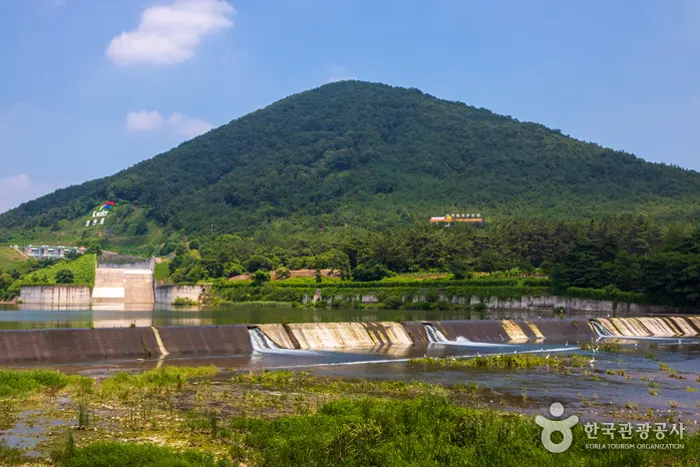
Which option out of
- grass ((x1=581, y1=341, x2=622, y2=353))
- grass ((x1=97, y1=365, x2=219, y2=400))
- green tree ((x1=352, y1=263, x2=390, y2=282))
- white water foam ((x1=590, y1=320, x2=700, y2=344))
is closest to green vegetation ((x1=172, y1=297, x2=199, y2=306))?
green tree ((x1=352, y1=263, x2=390, y2=282))

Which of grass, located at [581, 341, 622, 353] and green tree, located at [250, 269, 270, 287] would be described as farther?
green tree, located at [250, 269, 270, 287]

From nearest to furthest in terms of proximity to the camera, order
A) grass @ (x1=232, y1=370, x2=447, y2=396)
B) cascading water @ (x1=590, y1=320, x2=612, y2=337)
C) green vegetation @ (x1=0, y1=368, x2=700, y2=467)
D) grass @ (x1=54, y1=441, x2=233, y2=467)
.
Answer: grass @ (x1=54, y1=441, x2=233, y2=467) → green vegetation @ (x1=0, y1=368, x2=700, y2=467) → grass @ (x1=232, y1=370, x2=447, y2=396) → cascading water @ (x1=590, y1=320, x2=612, y2=337)

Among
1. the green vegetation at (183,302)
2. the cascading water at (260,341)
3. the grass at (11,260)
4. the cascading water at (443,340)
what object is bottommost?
the green vegetation at (183,302)

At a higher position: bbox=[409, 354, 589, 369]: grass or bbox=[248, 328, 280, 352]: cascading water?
bbox=[248, 328, 280, 352]: cascading water

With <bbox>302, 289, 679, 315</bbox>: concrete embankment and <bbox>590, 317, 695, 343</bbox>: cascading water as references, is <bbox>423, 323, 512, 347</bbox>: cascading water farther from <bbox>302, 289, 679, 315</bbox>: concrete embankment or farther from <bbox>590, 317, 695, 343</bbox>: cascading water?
<bbox>302, 289, 679, 315</bbox>: concrete embankment

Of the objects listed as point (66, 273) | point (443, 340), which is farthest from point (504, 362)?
point (66, 273)

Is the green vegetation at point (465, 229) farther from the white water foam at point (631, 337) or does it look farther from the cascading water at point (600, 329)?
the cascading water at point (600, 329)

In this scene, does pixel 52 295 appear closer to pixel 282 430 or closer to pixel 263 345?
pixel 263 345

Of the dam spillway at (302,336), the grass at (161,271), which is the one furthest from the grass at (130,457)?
the grass at (161,271)
